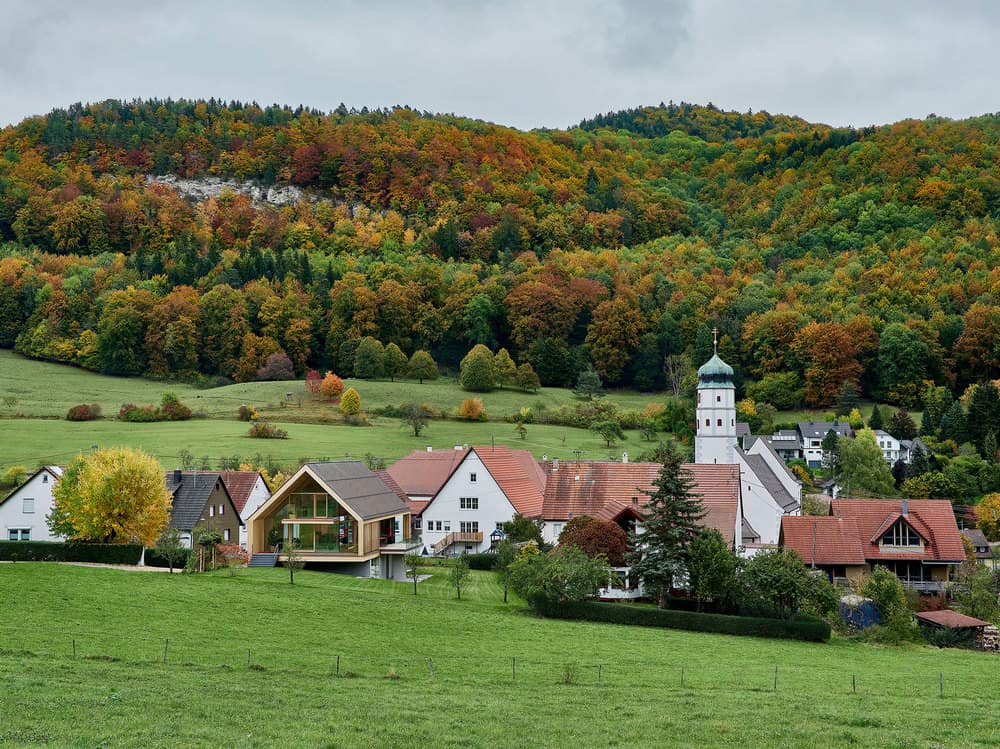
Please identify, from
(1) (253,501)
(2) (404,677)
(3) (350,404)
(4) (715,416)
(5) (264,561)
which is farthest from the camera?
(3) (350,404)

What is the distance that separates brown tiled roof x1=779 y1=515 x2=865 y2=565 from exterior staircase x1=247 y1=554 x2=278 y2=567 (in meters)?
22.3

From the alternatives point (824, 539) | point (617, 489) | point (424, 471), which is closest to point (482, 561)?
point (617, 489)

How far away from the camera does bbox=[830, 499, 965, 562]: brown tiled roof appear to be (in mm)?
47000

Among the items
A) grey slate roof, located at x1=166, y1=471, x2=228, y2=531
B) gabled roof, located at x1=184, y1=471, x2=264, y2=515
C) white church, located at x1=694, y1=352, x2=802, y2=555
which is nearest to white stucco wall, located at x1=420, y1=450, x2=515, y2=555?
gabled roof, located at x1=184, y1=471, x2=264, y2=515

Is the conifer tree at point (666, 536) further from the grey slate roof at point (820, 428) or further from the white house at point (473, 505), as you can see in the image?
the grey slate roof at point (820, 428)

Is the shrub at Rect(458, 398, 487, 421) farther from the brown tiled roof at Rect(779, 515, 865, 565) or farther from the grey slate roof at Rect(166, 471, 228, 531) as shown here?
the brown tiled roof at Rect(779, 515, 865, 565)

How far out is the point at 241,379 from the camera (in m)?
115

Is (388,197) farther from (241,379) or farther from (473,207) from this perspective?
(241,379)

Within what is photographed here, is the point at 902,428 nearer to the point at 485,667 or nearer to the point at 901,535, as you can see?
the point at 901,535

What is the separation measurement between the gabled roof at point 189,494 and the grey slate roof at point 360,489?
6.29m

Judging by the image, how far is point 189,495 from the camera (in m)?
46.4

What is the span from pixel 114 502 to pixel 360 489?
10.0 meters

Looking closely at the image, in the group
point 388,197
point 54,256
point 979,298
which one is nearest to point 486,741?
point 979,298

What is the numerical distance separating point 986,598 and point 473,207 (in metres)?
145
